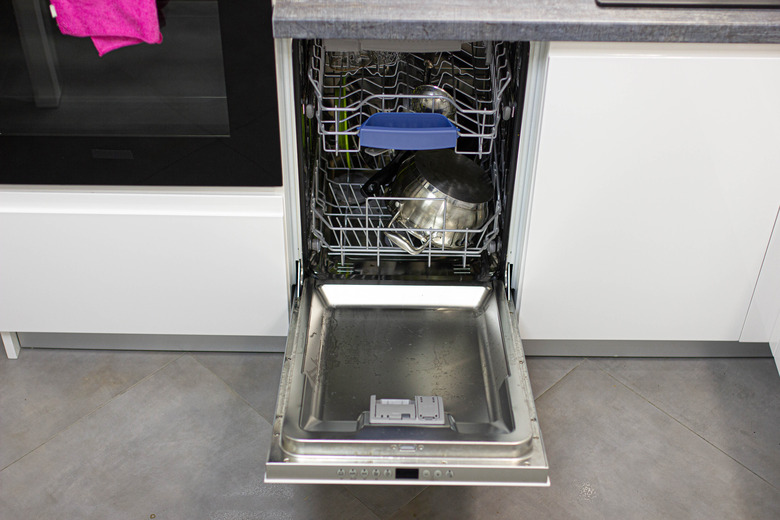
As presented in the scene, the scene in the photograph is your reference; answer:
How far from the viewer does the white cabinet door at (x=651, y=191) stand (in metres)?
1.36

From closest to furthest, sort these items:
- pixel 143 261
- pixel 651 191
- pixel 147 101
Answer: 1. pixel 147 101
2. pixel 651 191
3. pixel 143 261

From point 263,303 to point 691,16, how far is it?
100 cm

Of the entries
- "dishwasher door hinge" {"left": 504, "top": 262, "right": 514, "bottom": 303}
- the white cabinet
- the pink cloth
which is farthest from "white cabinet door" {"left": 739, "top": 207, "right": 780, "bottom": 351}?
the pink cloth

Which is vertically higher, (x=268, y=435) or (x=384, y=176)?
(x=384, y=176)

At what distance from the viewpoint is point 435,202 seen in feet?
5.39

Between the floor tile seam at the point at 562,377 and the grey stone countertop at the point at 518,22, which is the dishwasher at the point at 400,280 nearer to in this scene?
the grey stone countertop at the point at 518,22

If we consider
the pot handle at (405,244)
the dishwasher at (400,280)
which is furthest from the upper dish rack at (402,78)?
the pot handle at (405,244)

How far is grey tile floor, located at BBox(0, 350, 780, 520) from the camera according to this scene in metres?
1.51

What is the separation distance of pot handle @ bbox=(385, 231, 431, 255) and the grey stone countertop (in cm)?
48

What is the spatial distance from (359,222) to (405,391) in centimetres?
44

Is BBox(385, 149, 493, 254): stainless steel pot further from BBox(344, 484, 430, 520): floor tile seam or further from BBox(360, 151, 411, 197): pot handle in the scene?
BBox(344, 484, 430, 520): floor tile seam

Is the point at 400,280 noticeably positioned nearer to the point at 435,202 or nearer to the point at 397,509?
the point at 435,202

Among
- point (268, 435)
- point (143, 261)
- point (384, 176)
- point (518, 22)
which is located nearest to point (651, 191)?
point (518, 22)

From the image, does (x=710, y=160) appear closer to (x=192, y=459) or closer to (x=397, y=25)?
(x=397, y=25)
